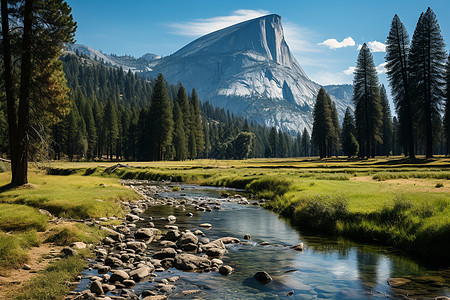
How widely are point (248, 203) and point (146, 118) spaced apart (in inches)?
2871

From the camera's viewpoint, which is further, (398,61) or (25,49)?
(398,61)

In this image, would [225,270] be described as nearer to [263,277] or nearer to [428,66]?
[263,277]

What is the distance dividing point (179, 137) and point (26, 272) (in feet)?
269

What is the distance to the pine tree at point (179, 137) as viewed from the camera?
89375mm

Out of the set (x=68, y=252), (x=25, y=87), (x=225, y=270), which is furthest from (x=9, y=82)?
(x=225, y=270)

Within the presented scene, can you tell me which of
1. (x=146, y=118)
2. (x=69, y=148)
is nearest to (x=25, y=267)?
(x=146, y=118)

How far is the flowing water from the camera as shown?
834cm

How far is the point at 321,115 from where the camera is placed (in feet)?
286

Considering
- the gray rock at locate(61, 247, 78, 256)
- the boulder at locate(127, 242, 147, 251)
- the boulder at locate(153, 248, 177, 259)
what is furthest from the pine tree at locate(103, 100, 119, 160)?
the boulder at locate(153, 248, 177, 259)

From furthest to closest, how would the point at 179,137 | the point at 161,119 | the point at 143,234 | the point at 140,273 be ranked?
the point at 179,137 < the point at 161,119 < the point at 143,234 < the point at 140,273

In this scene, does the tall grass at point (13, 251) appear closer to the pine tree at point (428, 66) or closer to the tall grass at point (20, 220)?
the tall grass at point (20, 220)

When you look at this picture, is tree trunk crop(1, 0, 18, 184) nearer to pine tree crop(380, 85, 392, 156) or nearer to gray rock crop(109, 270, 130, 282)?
gray rock crop(109, 270, 130, 282)

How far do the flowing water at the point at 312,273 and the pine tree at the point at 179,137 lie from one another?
75652 mm

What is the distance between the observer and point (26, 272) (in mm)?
8469
